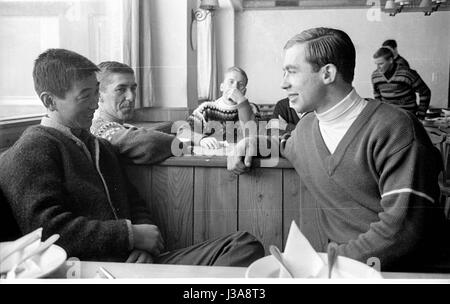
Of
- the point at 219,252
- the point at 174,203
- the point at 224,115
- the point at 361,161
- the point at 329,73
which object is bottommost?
the point at 219,252

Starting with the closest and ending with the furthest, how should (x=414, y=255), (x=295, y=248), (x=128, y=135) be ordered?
1. (x=295, y=248)
2. (x=414, y=255)
3. (x=128, y=135)

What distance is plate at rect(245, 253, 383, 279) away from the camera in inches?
36.2

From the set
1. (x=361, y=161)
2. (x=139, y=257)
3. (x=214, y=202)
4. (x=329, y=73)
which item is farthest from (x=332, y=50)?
(x=139, y=257)

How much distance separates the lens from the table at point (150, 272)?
99 centimetres

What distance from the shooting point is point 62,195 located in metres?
1.09

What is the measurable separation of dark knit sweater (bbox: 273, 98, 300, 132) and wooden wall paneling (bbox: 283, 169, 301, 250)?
0.41ft

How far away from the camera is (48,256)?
38.0 inches

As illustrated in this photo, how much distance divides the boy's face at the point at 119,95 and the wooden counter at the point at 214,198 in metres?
0.15

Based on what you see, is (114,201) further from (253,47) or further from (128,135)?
(253,47)

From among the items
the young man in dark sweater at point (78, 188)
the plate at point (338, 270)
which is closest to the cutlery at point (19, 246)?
the young man in dark sweater at point (78, 188)

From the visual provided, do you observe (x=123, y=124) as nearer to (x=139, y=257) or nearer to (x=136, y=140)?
(x=136, y=140)

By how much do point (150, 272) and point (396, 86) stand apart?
0.70 m
